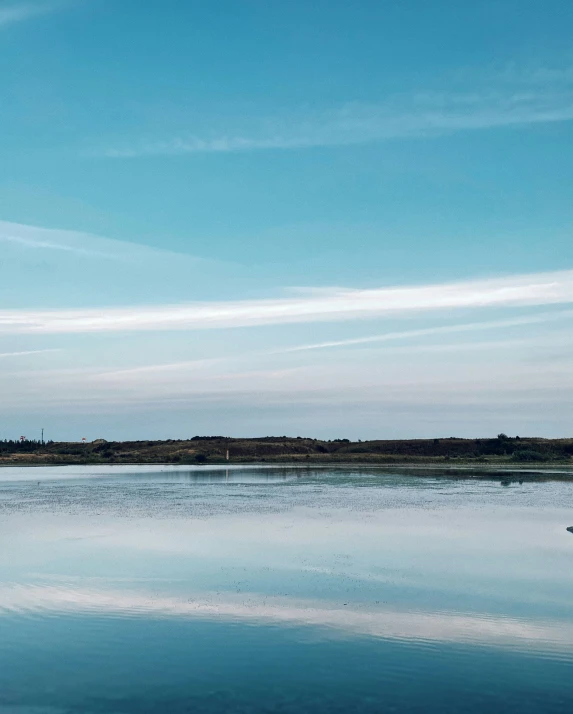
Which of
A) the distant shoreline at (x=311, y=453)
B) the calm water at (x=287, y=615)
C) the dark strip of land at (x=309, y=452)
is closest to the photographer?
the calm water at (x=287, y=615)

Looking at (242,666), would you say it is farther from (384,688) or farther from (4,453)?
(4,453)

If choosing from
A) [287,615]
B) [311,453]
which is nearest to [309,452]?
[311,453]

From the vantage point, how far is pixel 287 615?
13.4m

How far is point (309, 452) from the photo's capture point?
111 m

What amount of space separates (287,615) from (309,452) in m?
98.2

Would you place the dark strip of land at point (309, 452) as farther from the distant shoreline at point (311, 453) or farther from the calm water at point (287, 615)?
the calm water at point (287, 615)

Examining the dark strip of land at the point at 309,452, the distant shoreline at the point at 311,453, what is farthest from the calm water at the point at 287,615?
the dark strip of land at the point at 309,452

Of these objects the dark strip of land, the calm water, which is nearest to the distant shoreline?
the dark strip of land

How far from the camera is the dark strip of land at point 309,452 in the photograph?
95250 mm

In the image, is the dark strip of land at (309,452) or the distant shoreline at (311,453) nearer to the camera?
the distant shoreline at (311,453)

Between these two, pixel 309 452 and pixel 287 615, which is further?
pixel 309 452

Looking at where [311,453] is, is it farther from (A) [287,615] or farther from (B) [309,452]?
(A) [287,615]

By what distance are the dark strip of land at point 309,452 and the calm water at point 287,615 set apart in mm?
68242

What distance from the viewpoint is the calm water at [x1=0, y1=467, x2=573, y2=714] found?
962cm
